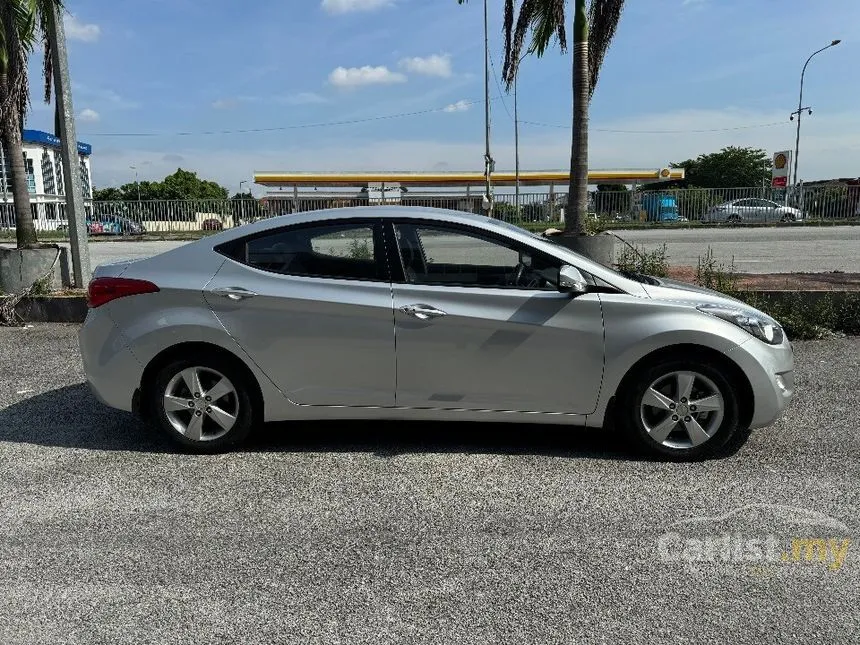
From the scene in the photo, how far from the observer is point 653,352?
3.89 m

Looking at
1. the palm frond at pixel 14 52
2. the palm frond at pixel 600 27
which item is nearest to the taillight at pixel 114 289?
the palm frond at pixel 14 52

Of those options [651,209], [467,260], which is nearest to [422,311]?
[467,260]

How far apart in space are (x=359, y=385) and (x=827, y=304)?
6113 mm

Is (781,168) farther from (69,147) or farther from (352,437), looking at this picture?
(352,437)

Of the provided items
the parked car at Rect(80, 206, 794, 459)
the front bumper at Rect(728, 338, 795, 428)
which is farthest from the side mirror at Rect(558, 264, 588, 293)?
the front bumper at Rect(728, 338, 795, 428)

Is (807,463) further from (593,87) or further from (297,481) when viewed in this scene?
(593,87)

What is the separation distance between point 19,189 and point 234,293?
743 centimetres

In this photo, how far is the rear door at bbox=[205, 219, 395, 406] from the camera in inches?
157

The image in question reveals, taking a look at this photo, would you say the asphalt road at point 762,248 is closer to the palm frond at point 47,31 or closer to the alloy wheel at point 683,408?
the palm frond at point 47,31

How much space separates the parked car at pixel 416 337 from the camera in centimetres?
389

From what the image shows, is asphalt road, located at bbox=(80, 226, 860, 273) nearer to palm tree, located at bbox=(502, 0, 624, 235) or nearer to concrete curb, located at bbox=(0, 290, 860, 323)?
palm tree, located at bbox=(502, 0, 624, 235)

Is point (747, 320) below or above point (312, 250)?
below

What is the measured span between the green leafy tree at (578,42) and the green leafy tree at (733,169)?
70977 millimetres

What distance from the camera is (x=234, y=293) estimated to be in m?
4.04
